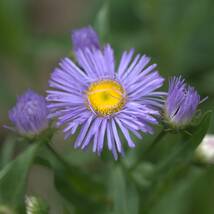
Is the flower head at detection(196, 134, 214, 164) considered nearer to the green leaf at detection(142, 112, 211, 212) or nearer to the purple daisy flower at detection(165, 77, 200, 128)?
the green leaf at detection(142, 112, 211, 212)

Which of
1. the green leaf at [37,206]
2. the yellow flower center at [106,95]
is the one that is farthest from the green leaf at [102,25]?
the green leaf at [37,206]

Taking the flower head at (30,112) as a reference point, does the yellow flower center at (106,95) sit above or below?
above

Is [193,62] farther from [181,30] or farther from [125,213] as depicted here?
[125,213]

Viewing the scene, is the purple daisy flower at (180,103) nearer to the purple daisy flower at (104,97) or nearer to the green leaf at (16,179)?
the purple daisy flower at (104,97)

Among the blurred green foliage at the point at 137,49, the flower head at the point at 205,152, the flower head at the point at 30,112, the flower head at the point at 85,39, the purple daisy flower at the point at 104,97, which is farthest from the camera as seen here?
the blurred green foliage at the point at 137,49

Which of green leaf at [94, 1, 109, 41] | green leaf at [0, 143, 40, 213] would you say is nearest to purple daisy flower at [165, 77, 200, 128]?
green leaf at [0, 143, 40, 213]

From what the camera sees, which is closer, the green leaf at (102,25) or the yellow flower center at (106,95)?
the yellow flower center at (106,95)
